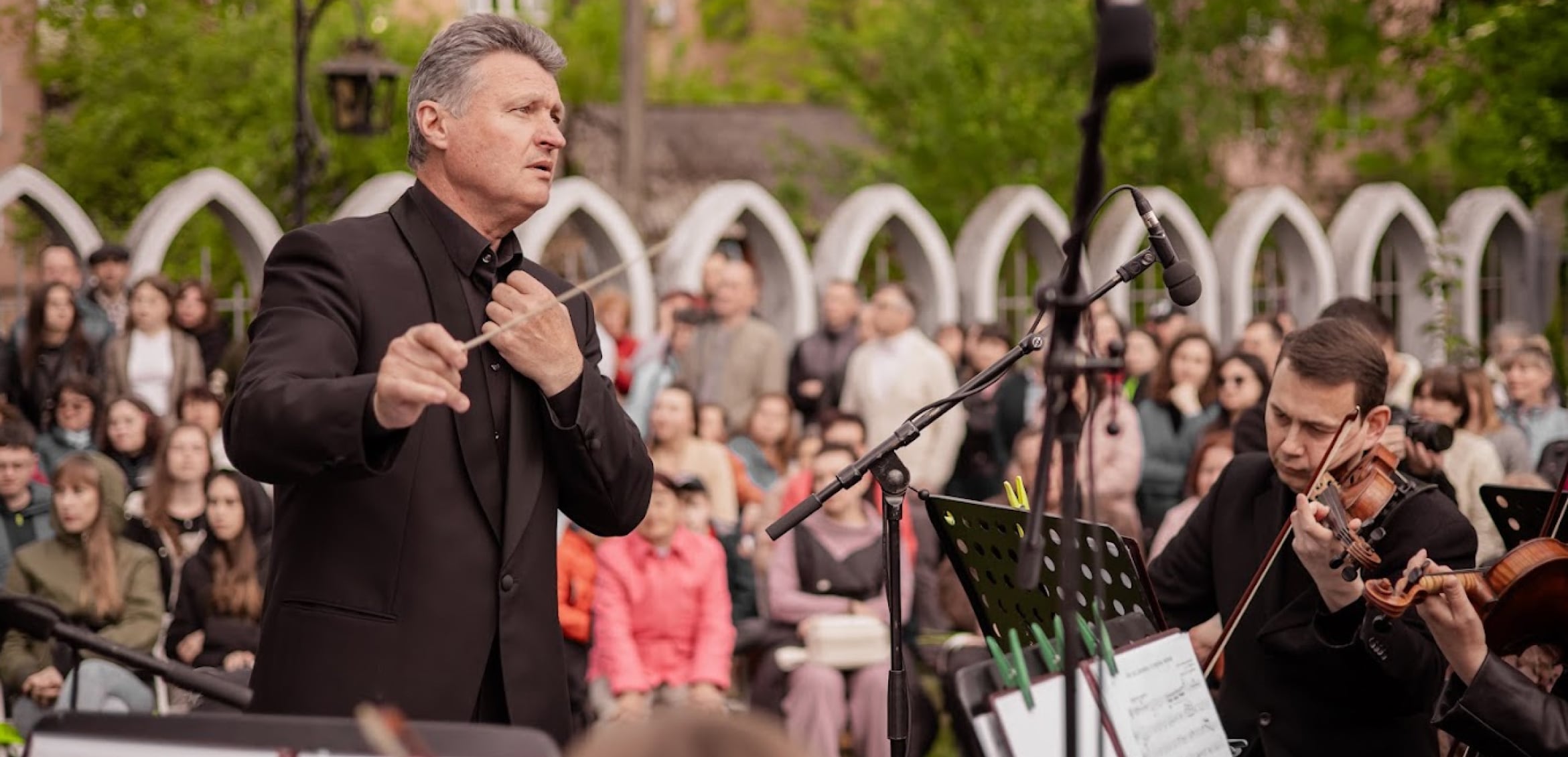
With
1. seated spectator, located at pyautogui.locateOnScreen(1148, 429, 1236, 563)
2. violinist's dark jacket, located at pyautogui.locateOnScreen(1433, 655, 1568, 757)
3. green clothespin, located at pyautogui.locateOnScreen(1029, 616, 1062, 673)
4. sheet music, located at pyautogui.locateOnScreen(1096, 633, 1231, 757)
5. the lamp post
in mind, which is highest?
the lamp post

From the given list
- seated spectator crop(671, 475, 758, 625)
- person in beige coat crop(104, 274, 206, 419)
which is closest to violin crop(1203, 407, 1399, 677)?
seated spectator crop(671, 475, 758, 625)

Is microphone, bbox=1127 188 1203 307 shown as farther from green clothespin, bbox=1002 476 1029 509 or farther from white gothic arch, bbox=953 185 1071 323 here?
white gothic arch, bbox=953 185 1071 323

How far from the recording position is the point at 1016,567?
3.75m

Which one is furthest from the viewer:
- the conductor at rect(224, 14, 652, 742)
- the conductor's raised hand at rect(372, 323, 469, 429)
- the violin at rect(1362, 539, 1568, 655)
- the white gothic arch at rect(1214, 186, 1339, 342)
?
the white gothic arch at rect(1214, 186, 1339, 342)

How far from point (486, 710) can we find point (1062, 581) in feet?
3.56

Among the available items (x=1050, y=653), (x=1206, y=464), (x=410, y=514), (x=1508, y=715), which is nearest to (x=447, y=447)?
(x=410, y=514)

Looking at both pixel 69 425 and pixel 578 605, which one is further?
pixel 69 425

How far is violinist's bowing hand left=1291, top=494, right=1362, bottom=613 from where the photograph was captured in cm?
388

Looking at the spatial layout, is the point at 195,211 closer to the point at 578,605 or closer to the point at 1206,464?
the point at 578,605

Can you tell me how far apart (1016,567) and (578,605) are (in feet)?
16.6

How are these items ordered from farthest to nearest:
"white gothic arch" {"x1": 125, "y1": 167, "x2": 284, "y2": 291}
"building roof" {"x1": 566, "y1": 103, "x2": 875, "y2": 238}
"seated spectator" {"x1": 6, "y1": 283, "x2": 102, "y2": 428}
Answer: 1. "building roof" {"x1": 566, "y1": 103, "x2": 875, "y2": 238}
2. "white gothic arch" {"x1": 125, "y1": 167, "x2": 284, "y2": 291}
3. "seated spectator" {"x1": 6, "y1": 283, "x2": 102, "y2": 428}

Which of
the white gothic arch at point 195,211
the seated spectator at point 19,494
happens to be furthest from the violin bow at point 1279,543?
the white gothic arch at point 195,211

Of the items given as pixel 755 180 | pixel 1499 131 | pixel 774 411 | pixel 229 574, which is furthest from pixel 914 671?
pixel 755 180

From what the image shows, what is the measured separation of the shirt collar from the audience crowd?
A: 10.1 ft
